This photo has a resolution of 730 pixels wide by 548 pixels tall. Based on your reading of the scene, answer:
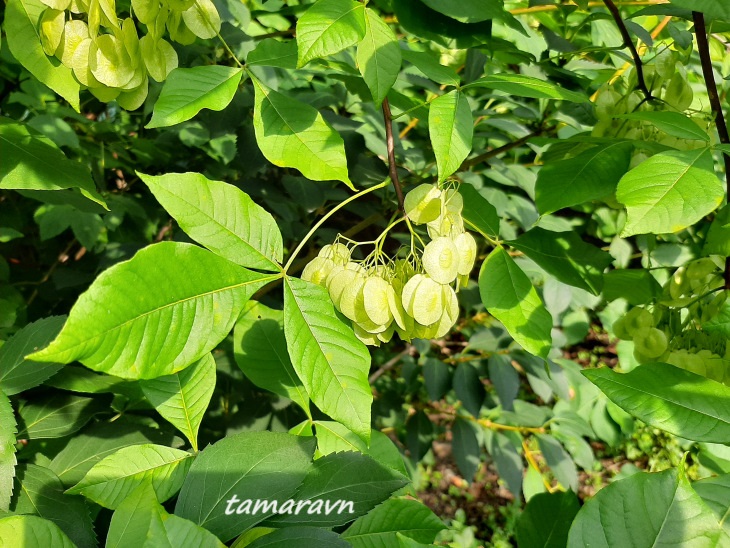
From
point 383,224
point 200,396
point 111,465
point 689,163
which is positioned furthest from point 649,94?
point 111,465

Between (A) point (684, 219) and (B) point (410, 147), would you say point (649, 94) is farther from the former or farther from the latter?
(B) point (410, 147)

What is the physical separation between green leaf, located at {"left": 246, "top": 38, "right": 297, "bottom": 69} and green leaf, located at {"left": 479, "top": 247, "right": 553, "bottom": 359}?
0.38m

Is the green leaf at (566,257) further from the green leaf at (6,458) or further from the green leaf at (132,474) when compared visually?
the green leaf at (6,458)

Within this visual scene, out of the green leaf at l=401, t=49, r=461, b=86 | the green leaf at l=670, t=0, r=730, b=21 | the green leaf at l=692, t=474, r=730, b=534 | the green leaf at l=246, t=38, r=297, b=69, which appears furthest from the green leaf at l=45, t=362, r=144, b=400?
the green leaf at l=670, t=0, r=730, b=21

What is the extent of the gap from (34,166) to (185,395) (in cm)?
36

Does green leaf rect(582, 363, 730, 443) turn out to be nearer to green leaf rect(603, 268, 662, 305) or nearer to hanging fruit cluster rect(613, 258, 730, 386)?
hanging fruit cluster rect(613, 258, 730, 386)

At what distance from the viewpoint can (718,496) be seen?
1.85 feet

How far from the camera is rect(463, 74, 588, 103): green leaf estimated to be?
0.75 m

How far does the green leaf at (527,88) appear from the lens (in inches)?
29.5

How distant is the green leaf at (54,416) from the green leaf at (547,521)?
0.59m

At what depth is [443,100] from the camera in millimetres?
747

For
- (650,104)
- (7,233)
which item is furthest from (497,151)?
(7,233)

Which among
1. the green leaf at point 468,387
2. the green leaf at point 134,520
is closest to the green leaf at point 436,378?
the green leaf at point 468,387

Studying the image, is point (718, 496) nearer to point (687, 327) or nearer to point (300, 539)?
point (300, 539)
